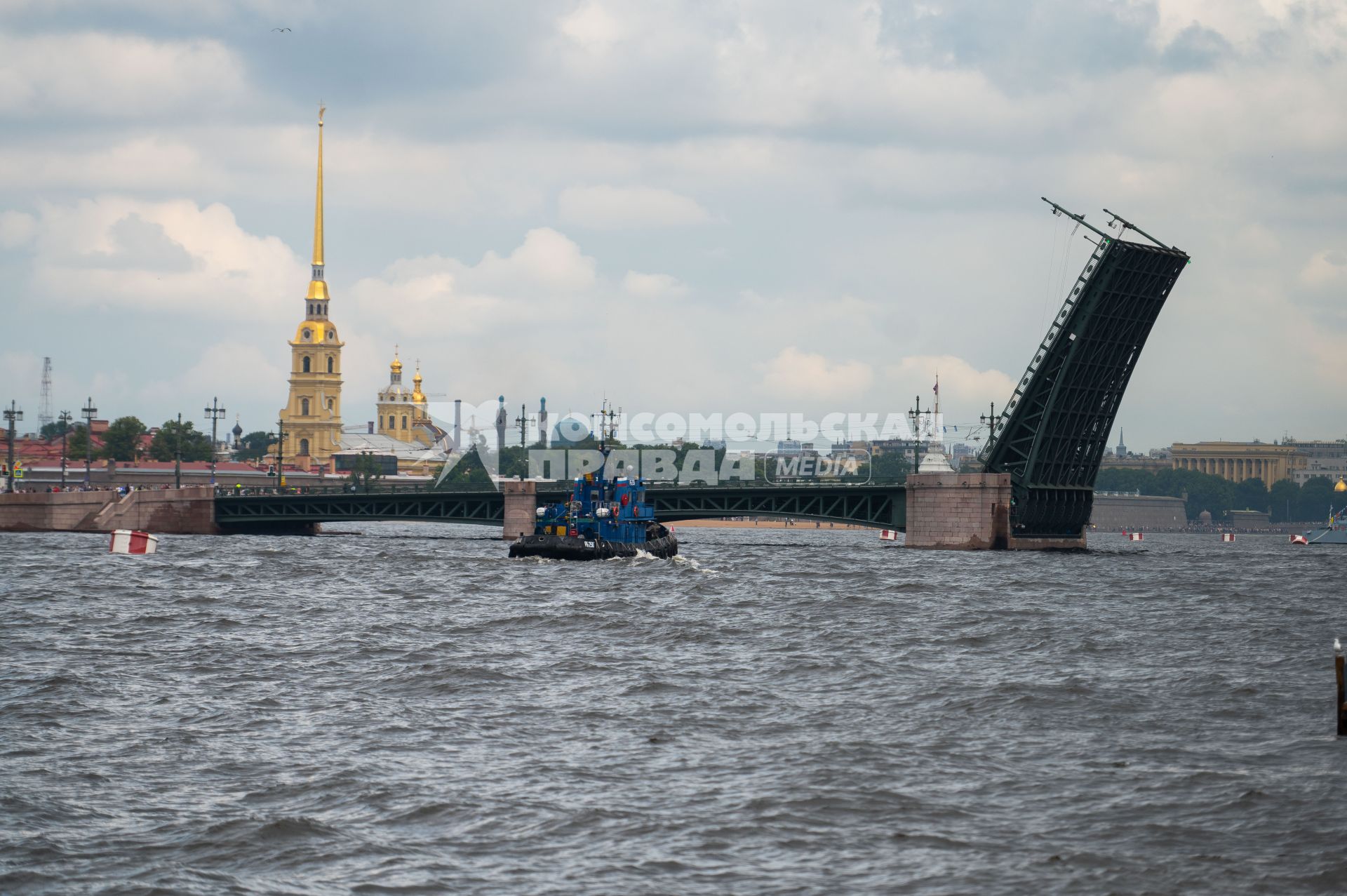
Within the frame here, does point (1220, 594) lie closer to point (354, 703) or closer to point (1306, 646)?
point (1306, 646)

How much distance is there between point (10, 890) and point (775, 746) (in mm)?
8193

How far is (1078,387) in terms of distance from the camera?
181ft

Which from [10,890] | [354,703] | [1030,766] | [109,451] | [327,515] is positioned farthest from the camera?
[109,451]

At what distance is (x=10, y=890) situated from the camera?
40.1ft

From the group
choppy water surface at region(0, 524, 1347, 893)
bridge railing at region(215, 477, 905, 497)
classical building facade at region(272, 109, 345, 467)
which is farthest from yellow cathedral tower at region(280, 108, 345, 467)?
choppy water surface at region(0, 524, 1347, 893)

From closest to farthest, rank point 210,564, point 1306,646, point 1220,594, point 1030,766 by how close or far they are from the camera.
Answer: point 1030,766 → point 1306,646 → point 1220,594 → point 210,564

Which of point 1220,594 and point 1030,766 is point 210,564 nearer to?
point 1220,594

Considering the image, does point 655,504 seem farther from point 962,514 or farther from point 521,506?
point 962,514

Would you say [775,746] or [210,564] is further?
[210,564]

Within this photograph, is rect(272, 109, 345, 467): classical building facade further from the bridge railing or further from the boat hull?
the boat hull

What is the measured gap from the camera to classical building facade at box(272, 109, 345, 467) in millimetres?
169125

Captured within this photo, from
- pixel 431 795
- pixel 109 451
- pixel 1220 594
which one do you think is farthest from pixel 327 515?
pixel 109 451

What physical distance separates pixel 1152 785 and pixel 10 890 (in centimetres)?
1022

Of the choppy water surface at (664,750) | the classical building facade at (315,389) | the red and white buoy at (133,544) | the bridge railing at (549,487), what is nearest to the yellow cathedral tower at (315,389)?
the classical building facade at (315,389)
